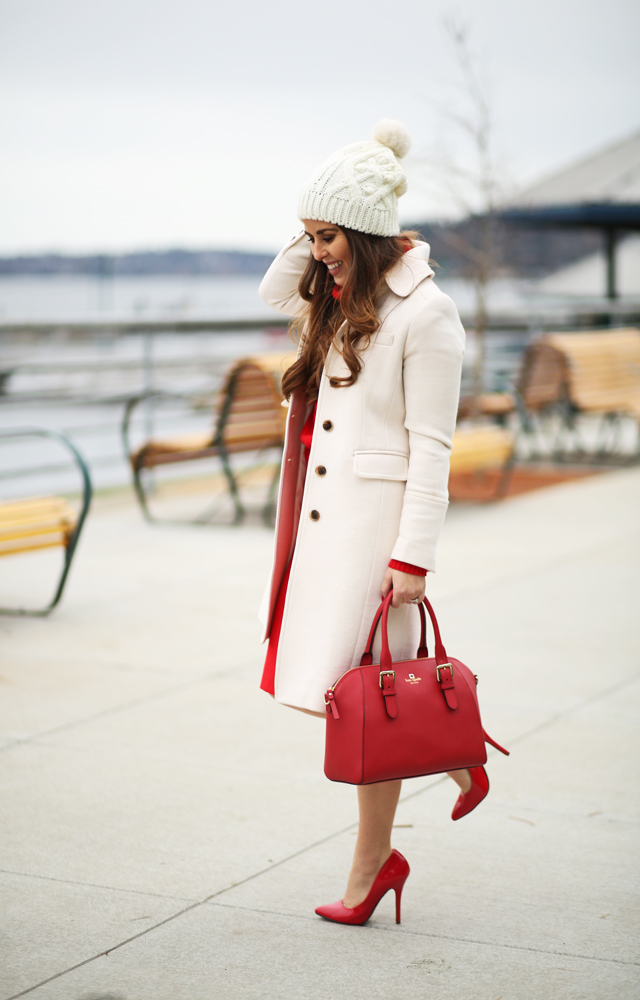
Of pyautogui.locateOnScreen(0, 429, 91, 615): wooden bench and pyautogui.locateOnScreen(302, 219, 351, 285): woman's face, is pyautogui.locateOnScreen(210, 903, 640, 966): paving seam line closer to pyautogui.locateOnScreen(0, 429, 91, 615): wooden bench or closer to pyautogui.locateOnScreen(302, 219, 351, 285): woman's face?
pyautogui.locateOnScreen(302, 219, 351, 285): woman's face

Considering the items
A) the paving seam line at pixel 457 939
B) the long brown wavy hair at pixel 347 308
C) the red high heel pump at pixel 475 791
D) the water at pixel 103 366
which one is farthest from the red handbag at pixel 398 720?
the water at pixel 103 366

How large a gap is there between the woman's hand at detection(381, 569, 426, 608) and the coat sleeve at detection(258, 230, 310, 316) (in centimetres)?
84

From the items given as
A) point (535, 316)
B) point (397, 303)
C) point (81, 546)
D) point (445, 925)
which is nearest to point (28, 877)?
point (445, 925)

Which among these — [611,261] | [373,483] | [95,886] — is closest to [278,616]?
[373,483]

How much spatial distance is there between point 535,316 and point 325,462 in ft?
38.9

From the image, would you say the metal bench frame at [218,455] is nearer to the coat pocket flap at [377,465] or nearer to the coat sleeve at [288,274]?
the coat sleeve at [288,274]

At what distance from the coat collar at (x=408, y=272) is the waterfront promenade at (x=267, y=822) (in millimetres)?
1532

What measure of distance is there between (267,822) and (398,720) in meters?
0.99

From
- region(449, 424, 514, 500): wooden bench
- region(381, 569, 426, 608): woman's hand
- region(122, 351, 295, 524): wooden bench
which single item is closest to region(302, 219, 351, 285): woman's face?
region(381, 569, 426, 608): woman's hand

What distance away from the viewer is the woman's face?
110 inches

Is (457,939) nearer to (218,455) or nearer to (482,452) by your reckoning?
(218,455)

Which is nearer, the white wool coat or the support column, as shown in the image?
the white wool coat

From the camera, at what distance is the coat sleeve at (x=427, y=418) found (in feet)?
8.88

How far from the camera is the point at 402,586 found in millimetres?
2701
